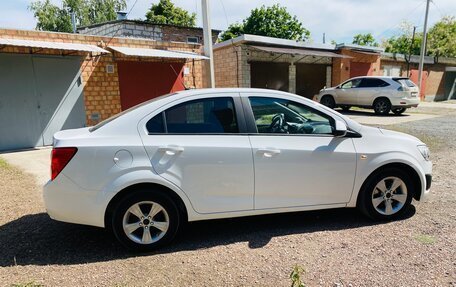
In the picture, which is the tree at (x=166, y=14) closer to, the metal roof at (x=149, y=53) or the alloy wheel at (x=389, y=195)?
the metal roof at (x=149, y=53)

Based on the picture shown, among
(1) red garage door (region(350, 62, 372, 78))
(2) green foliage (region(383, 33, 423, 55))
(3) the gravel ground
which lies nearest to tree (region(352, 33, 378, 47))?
(2) green foliage (region(383, 33, 423, 55))

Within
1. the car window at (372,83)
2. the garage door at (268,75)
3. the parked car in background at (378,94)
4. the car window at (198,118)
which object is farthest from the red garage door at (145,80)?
the car window at (372,83)

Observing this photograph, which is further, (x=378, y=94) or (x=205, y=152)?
(x=378, y=94)

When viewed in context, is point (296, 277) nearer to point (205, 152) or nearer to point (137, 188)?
point (205, 152)

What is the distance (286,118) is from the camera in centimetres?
391

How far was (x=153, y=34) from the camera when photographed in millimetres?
23312

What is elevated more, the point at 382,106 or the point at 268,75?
the point at 268,75

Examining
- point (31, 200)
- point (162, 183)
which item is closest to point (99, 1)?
point (31, 200)

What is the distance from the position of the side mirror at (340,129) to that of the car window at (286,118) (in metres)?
0.08

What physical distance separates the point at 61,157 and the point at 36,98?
22.4 ft

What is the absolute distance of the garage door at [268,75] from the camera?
15852mm

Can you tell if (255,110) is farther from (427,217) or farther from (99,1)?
(99,1)

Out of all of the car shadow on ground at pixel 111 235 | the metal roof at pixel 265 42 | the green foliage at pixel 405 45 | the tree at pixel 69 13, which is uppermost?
the tree at pixel 69 13

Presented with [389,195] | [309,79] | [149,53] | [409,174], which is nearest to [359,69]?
[309,79]
